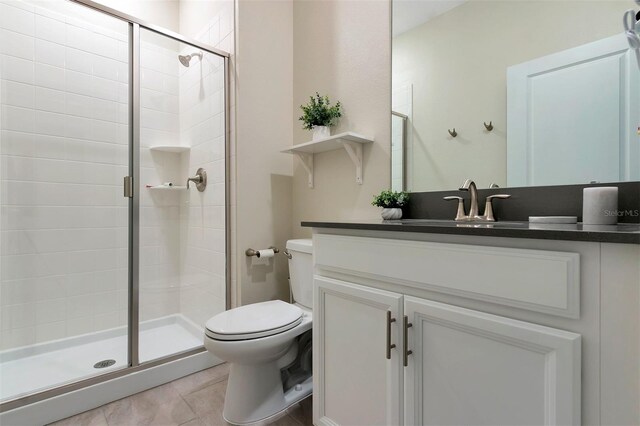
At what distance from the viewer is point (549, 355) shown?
26.3 inches

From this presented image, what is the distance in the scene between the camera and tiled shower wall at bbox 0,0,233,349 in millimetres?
1741

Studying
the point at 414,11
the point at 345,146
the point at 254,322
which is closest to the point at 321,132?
the point at 345,146

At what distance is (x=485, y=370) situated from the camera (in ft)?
2.51

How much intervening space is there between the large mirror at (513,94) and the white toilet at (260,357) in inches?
33.5

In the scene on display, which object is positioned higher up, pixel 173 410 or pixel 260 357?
pixel 260 357

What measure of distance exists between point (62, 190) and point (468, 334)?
2267 millimetres

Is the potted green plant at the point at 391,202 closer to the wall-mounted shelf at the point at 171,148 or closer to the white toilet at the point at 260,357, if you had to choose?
the white toilet at the point at 260,357

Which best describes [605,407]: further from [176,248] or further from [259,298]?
[176,248]

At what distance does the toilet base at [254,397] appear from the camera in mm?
1338

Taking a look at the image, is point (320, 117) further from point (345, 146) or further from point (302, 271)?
point (302, 271)

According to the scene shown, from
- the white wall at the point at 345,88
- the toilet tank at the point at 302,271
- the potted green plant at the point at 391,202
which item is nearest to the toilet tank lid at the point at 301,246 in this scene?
the toilet tank at the point at 302,271

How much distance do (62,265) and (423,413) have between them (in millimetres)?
2145

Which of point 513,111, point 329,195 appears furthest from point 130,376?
point 513,111

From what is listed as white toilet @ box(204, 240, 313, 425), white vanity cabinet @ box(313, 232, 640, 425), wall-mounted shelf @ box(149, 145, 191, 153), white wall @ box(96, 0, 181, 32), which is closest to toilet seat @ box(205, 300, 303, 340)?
white toilet @ box(204, 240, 313, 425)
